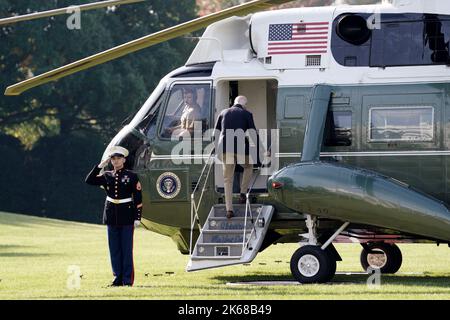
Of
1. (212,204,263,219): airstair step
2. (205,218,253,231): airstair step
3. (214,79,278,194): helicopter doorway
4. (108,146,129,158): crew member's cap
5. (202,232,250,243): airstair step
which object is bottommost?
(202,232,250,243): airstair step

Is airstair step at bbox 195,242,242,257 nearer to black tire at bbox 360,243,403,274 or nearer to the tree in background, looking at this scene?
black tire at bbox 360,243,403,274

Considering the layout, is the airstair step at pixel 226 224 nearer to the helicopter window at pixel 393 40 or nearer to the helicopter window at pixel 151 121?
the helicopter window at pixel 151 121

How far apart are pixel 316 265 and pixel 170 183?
2663 mm

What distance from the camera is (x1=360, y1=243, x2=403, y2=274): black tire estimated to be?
19.0 m

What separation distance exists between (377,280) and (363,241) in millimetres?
1189

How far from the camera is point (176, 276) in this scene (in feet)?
61.1

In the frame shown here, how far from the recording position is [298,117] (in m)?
17.0

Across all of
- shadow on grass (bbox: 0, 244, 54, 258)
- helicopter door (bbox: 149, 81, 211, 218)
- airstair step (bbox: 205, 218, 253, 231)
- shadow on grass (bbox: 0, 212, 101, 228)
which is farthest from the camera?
shadow on grass (bbox: 0, 212, 101, 228)

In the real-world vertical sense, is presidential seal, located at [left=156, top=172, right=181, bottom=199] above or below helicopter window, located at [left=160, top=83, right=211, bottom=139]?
below

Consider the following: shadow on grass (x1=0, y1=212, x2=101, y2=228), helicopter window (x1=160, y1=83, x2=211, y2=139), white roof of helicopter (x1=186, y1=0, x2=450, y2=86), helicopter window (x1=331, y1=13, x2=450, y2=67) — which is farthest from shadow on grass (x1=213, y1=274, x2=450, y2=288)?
shadow on grass (x1=0, y1=212, x2=101, y2=228)

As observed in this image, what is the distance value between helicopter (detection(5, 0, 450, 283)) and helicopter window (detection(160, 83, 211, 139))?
0.8 inches

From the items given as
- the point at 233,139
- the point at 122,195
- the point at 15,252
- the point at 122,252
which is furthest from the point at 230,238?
the point at 15,252
